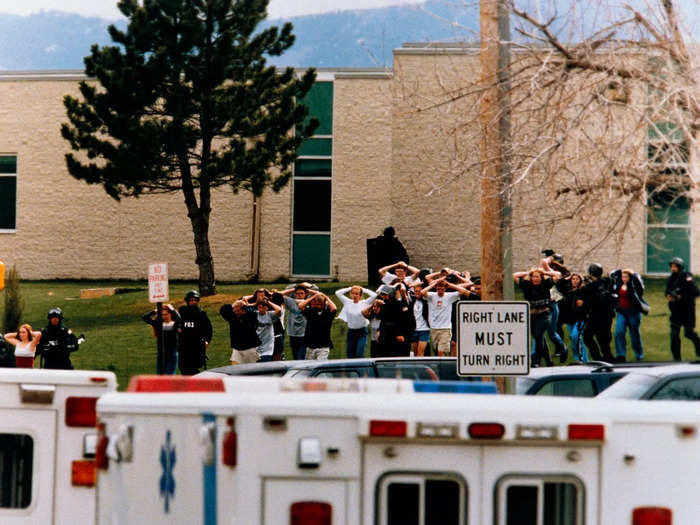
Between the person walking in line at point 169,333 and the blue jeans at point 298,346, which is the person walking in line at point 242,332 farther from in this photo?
the person walking in line at point 169,333

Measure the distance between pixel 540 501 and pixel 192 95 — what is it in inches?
874

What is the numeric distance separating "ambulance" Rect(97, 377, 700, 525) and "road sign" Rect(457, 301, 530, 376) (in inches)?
192

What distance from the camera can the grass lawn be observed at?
23125 millimetres

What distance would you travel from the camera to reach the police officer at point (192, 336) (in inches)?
702

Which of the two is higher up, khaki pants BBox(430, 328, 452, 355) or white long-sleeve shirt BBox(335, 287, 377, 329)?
white long-sleeve shirt BBox(335, 287, 377, 329)

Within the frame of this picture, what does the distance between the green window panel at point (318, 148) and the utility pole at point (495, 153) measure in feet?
55.9

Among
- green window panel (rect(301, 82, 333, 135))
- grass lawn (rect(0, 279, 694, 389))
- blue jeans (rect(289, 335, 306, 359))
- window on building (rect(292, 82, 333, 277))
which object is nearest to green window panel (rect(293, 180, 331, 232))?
window on building (rect(292, 82, 333, 277))

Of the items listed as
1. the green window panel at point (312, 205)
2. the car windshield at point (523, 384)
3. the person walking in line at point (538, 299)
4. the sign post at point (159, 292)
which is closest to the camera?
the car windshield at point (523, 384)

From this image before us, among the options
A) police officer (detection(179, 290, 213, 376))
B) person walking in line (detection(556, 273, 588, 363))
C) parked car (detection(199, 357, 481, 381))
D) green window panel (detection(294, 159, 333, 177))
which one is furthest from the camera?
green window panel (detection(294, 159, 333, 177))

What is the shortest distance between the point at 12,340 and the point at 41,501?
12222 mm

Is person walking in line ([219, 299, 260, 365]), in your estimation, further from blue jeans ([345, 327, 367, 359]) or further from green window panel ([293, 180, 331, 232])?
green window panel ([293, 180, 331, 232])

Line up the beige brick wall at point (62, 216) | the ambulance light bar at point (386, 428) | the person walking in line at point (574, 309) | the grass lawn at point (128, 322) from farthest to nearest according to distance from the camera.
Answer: the beige brick wall at point (62, 216)
the grass lawn at point (128, 322)
the person walking in line at point (574, 309)
the ambulance light bar at point (386, 428)

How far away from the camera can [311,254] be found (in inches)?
1179

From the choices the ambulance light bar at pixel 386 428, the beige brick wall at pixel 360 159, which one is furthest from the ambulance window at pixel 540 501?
the beige brick wall at pixel 360 159
